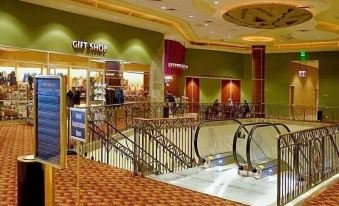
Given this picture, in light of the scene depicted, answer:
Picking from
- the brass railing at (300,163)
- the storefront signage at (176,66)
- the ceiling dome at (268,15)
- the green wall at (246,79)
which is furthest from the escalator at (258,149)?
the green wall at (246,79)

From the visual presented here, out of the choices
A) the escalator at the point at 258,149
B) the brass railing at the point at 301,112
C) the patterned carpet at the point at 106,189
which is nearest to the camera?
the patterned carpet at the point at 106,189

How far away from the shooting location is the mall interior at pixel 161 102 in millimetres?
5082

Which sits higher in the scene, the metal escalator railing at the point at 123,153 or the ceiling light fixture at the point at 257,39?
Result: the ceiling light fixture at the point at 257,39

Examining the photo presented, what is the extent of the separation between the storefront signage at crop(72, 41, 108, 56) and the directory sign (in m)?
10.2

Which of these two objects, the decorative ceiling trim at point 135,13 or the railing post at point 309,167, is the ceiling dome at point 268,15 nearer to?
the decorative ceiling trim at point 135,13

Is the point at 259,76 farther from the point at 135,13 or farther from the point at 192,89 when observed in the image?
the point at 135,13

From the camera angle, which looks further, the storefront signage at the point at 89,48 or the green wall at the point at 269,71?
the green wall at the point at 269,71

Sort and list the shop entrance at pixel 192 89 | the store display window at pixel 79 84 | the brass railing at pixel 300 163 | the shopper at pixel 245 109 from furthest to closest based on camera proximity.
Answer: the shop entrance at pixel 192 89 < the shopper at pixel 245 109 < the store display window at pixel 79 84 < the brass railing at pixel 300 163

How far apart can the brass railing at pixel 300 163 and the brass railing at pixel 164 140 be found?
2.38 meters

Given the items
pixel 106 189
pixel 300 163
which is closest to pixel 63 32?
pixel 106 189

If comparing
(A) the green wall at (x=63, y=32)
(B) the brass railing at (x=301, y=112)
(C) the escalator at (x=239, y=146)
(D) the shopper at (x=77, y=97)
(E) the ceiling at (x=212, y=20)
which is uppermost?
(E) the ceiling at (x=212, y=20)

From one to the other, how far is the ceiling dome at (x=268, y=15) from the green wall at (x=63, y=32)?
404 centimetres

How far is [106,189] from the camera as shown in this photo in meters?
5.50

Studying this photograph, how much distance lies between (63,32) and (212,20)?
5.46 metres
